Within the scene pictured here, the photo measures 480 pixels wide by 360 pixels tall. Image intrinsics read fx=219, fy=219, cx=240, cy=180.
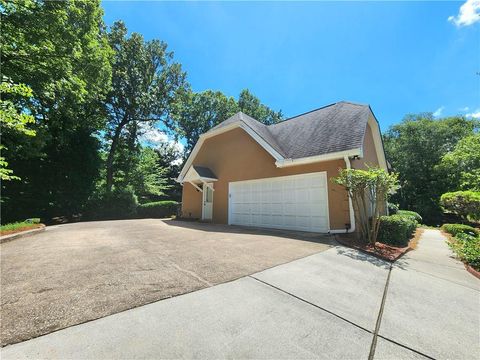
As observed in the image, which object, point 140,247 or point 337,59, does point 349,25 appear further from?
point 140,247

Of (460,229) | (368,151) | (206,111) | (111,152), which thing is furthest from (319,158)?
(206,111)

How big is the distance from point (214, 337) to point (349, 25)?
11659mm

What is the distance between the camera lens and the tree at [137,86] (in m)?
20.3

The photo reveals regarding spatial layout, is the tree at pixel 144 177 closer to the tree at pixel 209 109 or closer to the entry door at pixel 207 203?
the tree at pixel 209 109

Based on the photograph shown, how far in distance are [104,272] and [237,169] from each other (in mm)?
8878

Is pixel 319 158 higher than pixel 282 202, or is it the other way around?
pixel 319 158

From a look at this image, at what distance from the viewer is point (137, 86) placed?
69.6 ft

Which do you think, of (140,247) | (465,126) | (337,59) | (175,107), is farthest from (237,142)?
(465,126)

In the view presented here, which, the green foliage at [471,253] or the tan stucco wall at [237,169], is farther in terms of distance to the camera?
the tan stucco wall at [237,169]

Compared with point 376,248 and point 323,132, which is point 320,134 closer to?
point 323,132

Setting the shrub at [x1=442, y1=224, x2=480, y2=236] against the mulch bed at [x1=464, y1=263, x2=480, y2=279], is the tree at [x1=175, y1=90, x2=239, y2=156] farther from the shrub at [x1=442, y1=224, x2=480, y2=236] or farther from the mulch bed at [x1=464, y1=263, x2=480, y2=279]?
the mulch bed at [x1=464, y1=263, x2=480, y2=279]

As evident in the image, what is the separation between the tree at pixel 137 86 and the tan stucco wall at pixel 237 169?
9808 millimetres

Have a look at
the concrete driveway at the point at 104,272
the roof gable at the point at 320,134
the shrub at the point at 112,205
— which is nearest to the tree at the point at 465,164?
the roof gable at the point at 320,134

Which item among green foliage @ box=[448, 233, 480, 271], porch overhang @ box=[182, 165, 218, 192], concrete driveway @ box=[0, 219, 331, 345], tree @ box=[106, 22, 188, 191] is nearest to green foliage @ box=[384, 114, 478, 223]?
green foliage @ box=[448, 233, 480, 271]
